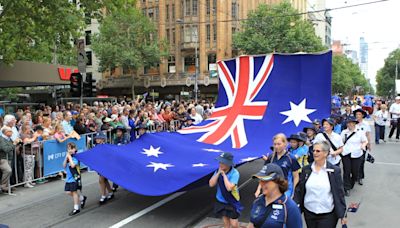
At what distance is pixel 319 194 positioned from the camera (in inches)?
169

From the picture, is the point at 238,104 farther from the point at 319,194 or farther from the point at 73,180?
the point at 319,194

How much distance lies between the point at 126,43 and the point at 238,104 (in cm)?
3442

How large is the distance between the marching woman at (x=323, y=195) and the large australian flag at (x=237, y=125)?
2712mm

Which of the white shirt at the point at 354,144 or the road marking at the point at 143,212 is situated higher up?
the white shirt at the point at 354,144

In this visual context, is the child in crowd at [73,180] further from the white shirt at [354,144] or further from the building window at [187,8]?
the building window at [187,8]

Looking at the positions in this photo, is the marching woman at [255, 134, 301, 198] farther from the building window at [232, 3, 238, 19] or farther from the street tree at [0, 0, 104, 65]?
the building window at [232, 3, 238, 19]

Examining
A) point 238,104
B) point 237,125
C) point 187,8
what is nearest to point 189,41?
point 187,8

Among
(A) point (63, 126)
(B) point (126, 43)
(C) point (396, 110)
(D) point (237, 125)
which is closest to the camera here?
(D) point (237, 125)

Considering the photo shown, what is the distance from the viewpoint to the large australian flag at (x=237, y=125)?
7391mm

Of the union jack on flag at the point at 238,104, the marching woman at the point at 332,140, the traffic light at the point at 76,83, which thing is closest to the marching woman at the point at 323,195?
the marching woman at the point at 332,140

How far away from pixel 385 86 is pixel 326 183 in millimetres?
96572

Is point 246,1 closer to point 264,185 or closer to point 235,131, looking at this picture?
point 235,131

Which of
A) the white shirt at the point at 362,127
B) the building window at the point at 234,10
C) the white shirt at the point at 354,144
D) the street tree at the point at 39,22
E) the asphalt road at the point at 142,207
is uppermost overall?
the building window at the point at 234,10

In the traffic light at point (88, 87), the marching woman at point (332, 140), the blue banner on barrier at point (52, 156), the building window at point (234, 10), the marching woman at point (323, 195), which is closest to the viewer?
the marching woman at point (323, 195)
